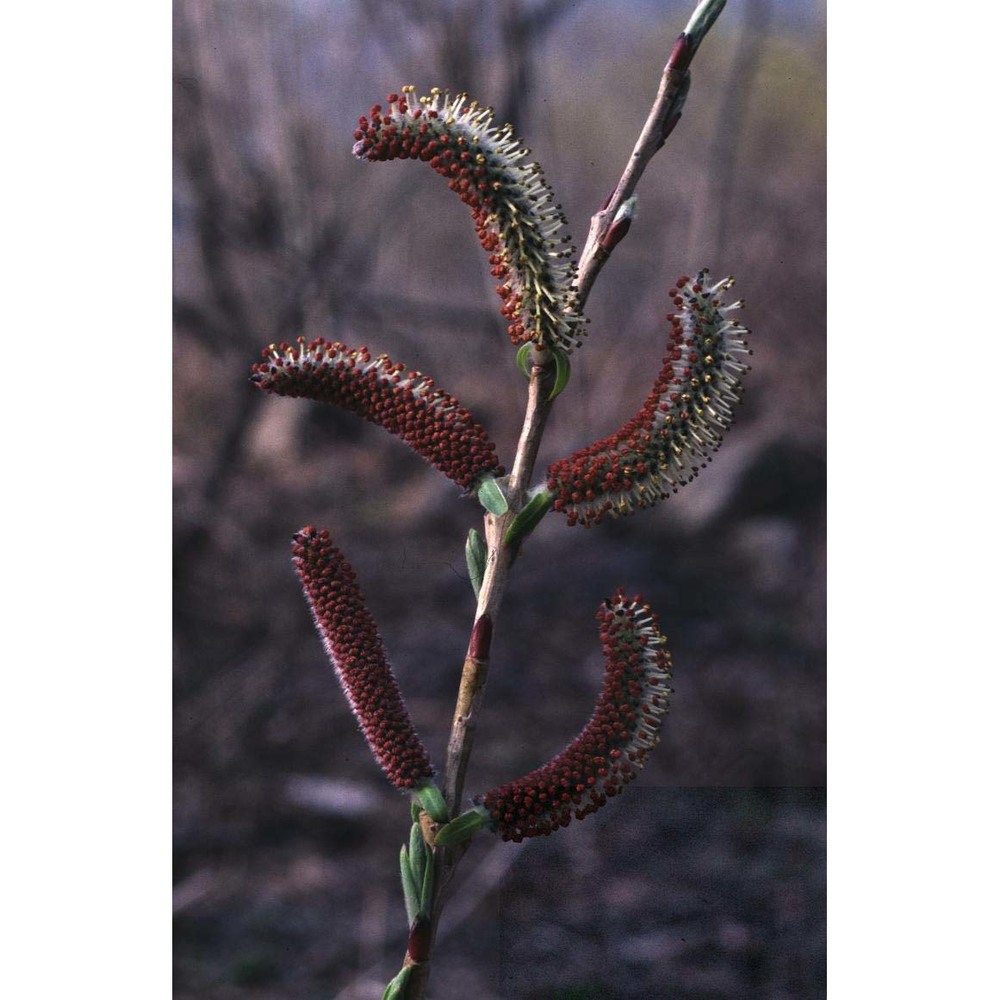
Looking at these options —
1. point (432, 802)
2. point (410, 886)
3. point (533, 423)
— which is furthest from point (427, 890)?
point (533, 423)

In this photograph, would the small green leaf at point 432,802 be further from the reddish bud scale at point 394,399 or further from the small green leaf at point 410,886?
the reddish bud scale at point 394,399

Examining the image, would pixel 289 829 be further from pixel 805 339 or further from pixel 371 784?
pixel 805 339

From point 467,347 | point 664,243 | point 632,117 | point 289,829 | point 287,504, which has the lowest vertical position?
point 289,829

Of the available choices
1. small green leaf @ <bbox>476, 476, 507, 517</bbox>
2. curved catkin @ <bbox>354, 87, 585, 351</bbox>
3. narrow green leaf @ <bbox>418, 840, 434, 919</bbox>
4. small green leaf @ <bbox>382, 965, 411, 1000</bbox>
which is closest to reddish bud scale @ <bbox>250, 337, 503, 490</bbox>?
small green leaf @ <bbox>476, 476, 507, 517</bbox>

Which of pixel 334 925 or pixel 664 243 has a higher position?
pixel 664 243

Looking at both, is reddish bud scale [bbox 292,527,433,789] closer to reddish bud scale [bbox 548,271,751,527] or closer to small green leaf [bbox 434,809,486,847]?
A: small green leaf [bbox 434,809,486,847]
